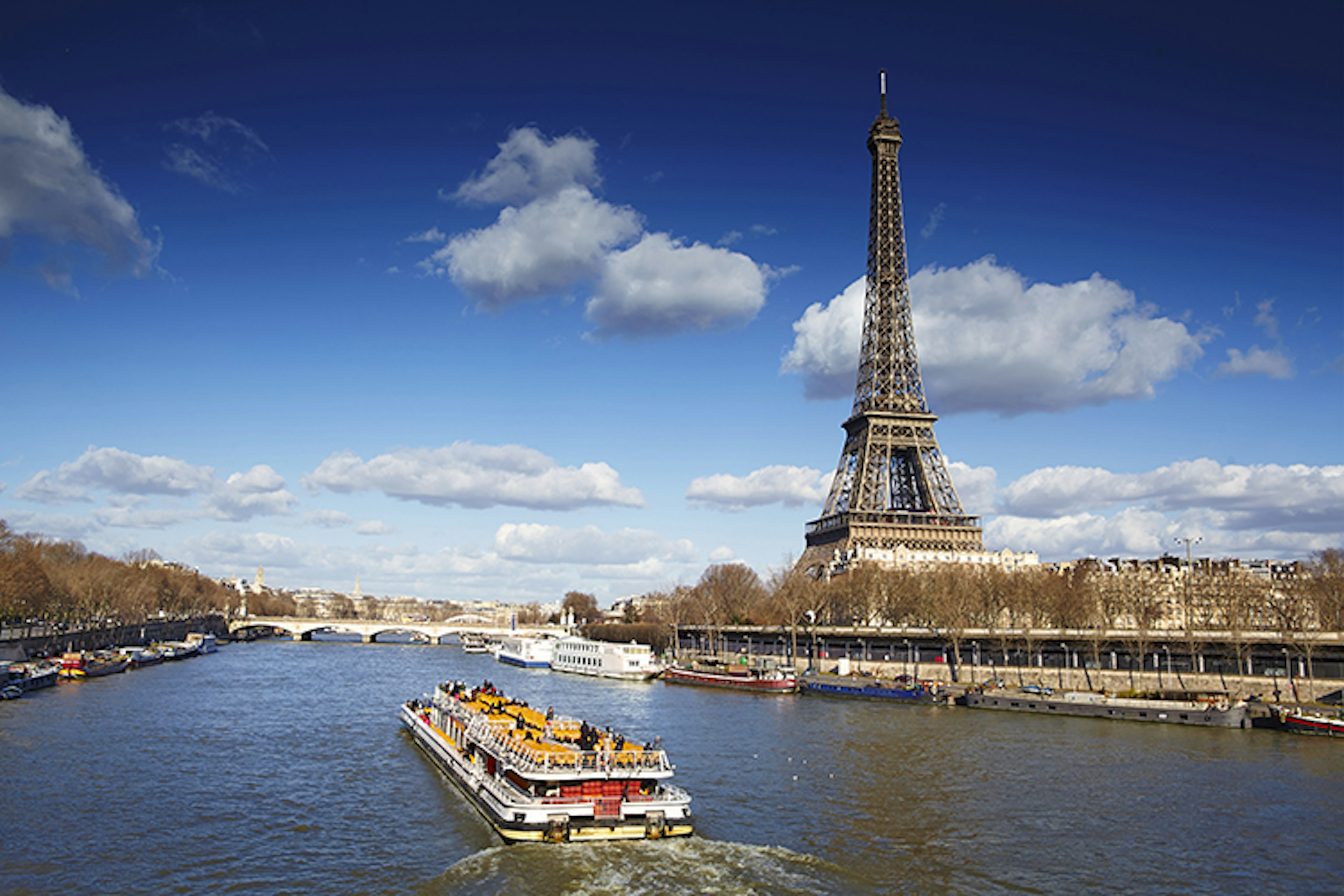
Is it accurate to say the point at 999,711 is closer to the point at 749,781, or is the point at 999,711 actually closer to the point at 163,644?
the point at 749,781

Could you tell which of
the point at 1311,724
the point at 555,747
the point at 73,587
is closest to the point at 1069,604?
the point at 1311,724

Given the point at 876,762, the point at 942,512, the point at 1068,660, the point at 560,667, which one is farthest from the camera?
the point at 942,512

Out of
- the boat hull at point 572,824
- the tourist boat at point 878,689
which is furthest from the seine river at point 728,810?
the tourist boat at point 878,689

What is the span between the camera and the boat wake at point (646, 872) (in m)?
23.6

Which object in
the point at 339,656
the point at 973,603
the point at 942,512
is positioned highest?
the point at 942,512

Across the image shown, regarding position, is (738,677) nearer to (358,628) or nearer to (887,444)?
(887,444)

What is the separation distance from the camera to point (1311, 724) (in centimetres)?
5456

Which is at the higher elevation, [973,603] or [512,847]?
[973,603]

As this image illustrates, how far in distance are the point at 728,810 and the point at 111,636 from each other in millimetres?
111429

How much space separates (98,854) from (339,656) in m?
114

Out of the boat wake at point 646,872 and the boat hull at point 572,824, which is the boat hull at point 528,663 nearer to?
the boat hull at point 572,824

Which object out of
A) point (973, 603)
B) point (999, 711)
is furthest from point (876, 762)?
point (973, 603)

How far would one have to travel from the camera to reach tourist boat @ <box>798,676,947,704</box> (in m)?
73.8

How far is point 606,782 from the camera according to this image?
2895 centimetres
